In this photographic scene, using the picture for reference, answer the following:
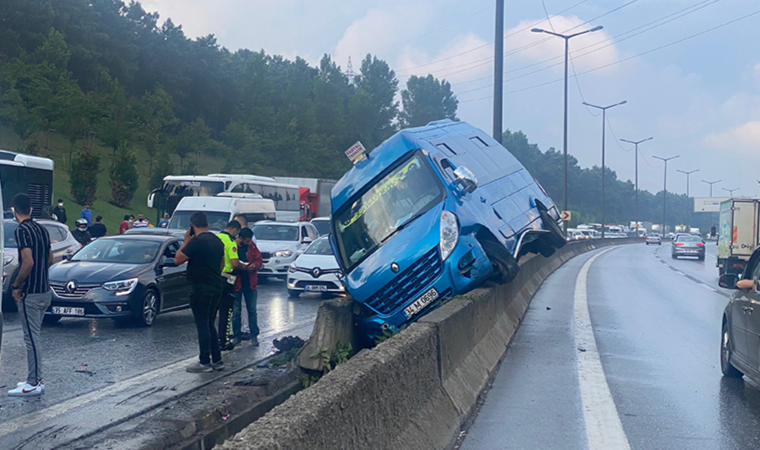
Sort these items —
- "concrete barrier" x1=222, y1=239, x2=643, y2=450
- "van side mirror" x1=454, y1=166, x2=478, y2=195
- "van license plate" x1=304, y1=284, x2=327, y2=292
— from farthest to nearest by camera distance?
"van license plate" x1=304, y1=284, x2=327, y2=292 → "van side mirror" x1=454, y1=166, x2=478, y2=195 → "concrete barrier" x1=222, y1=239, x2=643, y2=450

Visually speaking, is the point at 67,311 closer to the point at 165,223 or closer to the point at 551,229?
the point at 551,229

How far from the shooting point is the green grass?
46.0 meters

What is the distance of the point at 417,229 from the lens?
10883 millimetres

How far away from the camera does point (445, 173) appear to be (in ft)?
38.4

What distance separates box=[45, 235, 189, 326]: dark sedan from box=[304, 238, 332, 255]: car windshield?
506cm

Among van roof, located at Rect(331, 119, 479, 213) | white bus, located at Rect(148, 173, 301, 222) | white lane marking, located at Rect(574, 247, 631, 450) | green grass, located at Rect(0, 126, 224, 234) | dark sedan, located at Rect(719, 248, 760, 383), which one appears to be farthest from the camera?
green grass, located at Rect(0, 126, 224, 234)

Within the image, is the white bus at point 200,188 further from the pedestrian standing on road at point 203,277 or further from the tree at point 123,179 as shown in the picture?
the pedestrian standing on road at point 203,277

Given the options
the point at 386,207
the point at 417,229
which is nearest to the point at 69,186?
the point at 386,207

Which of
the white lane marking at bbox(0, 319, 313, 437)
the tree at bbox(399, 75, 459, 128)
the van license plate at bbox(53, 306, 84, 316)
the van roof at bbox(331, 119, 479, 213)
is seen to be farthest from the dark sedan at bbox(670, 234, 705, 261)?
the tree at bbox(399, 75, 459, 128)

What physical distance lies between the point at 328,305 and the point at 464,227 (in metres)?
2.86

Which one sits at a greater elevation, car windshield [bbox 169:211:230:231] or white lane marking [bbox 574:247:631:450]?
car windshield [bbox 169:211:230:231]

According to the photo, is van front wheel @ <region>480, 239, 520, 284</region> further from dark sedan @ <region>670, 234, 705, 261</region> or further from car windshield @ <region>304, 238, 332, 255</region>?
dark sedan @ <region>670, 234, 705, 261</region>

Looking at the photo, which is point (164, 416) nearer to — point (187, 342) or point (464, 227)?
point (187, 342)

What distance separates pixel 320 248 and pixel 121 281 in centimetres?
723
